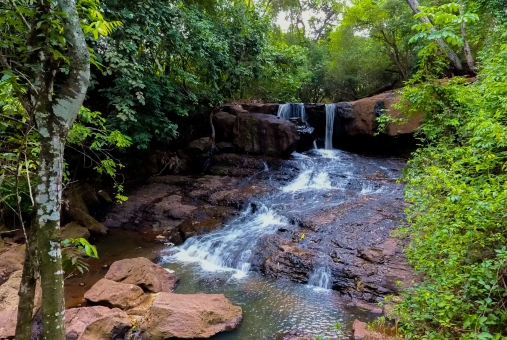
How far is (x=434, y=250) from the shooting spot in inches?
134

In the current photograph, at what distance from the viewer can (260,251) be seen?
22.9ft

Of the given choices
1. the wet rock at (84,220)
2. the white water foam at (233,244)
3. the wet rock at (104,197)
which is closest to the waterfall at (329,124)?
the white water foam at (233,244)

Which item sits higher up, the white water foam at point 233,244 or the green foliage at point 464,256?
the green foliage at point 464,256

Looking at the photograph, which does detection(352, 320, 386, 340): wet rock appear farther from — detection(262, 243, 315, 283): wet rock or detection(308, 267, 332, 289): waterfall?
detection(262, 243, 315, 283): wet rock

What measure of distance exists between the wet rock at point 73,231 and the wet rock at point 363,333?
21.9ft

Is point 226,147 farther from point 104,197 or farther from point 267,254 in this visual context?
point 267,254

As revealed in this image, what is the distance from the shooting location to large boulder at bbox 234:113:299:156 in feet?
42.5

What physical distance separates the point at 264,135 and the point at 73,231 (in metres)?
7.75

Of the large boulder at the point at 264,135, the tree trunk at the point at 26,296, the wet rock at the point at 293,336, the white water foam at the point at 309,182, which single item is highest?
the large boulder at the point at 264,135

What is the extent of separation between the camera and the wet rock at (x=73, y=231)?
26.3ft

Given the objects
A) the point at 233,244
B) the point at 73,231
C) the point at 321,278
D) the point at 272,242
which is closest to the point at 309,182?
the point at 272,242

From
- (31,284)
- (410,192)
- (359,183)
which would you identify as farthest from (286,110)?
(31,284)

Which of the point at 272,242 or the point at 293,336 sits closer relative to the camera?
the point at 293,336

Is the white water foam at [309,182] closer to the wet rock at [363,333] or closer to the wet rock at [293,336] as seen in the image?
the wet rock at [363,333]
